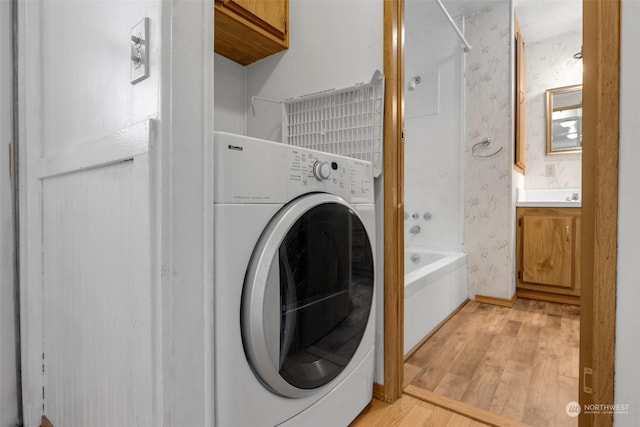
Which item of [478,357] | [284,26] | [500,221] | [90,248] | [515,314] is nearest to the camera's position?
[90,248]

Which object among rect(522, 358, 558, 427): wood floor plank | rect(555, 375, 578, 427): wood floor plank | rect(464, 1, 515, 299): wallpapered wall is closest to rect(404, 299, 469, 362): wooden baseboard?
rect(464, 1, 515, 299): wallpapered wall

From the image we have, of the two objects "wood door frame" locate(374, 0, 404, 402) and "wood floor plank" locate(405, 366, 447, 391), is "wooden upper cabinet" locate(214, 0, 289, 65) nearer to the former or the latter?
"wood door frame" locate(374, 0, 404, 402)

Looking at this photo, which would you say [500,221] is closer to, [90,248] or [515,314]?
[515,314]

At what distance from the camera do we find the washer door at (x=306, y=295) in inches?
29.6

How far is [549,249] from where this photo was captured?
2463 millimetres

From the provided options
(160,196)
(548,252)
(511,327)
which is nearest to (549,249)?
(548,252)

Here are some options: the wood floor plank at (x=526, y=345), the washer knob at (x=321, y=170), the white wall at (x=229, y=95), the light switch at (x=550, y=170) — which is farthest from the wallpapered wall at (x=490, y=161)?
the washer knob at (x=321, y=170)

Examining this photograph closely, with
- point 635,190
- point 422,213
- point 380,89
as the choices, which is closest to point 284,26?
point 380,89

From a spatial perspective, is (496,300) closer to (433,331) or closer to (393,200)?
(433,331)

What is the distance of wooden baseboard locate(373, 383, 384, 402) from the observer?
4.16ft

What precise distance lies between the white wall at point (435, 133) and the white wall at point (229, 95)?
63.3 inches

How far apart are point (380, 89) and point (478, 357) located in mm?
1443

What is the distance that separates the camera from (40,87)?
3.59ft

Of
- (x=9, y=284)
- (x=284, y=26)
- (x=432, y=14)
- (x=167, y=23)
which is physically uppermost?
(x=432, y=14)
